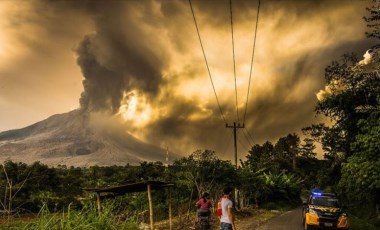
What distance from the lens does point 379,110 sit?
2384cm

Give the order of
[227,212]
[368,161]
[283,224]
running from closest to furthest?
[227,212], [368,161], [283,224]

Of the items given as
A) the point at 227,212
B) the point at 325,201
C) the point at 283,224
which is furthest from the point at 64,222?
the point at 283,224

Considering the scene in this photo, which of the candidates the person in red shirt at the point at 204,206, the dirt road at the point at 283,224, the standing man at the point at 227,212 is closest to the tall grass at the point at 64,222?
the standing man at the point at 227,212

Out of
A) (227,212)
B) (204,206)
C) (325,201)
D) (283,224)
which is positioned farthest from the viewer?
(283,224)

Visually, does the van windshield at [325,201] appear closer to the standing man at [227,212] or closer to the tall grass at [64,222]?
the standing man at [227,212]

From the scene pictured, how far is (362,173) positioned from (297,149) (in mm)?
79168

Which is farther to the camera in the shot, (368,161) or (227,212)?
(368,161)

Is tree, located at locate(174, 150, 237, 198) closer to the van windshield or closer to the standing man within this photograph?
the van windshield

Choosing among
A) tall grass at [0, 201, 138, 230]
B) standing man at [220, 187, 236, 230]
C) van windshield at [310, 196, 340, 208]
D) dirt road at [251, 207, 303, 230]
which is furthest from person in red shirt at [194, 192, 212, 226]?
tall grass at [0, 201, 138, 230]

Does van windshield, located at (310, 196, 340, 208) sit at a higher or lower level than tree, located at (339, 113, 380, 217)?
lower

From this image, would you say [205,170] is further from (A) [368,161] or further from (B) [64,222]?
(B) [64,222]

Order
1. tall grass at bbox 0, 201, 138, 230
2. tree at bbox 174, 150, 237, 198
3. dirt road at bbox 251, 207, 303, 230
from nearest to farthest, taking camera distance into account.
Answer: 1. tall grass at bbox 0, 201, 138, 230
2. dirt road at bbox 251, 207, 303, 230
3. tree at bbox 174, 150, 237, 198

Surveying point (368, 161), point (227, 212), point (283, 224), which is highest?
point (368, 161)

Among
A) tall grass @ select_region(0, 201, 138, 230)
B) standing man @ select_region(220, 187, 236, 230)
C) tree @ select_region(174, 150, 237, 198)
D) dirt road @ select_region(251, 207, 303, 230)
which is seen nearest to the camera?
tall grass @ select_region(0, 201, 138, 230)
